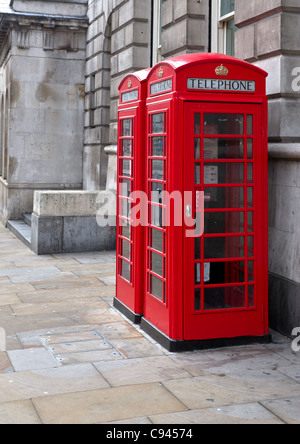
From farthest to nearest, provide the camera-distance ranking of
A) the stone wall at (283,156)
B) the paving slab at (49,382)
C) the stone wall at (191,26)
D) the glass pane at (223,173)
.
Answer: the stone wall at (191,26), the stone wall at (283,156), the glass pane at (223,173), the paving slab at (49,382)

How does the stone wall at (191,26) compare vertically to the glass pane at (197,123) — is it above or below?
above

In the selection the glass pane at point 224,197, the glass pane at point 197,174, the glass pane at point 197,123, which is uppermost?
the glass pane at point 197,123

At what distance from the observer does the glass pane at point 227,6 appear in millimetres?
8281

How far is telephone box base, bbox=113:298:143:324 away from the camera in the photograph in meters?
6.53

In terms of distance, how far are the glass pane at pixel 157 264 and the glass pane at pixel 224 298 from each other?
1.65 feet

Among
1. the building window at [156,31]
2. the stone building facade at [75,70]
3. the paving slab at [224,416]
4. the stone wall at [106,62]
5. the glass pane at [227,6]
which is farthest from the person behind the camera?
the stone wall at [106,62]

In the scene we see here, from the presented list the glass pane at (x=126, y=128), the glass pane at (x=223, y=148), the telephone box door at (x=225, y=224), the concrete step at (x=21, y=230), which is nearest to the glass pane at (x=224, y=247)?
the telephone box door at (x=225, y=224)

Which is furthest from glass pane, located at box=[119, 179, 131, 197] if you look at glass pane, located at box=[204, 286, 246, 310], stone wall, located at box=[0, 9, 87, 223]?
stone wall, located at box=[0, 9, 87, 223]

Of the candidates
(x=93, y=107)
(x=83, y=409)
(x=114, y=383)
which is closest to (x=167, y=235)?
(x=114, y=383)

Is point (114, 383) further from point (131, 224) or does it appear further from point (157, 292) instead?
point (131, 224)

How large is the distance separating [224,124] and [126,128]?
1.58m

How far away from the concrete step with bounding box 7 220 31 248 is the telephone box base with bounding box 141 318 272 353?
671cm

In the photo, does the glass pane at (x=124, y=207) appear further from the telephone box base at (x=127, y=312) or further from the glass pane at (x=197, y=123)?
the glass pane at (x=197, y=123)

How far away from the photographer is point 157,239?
6.00 m
